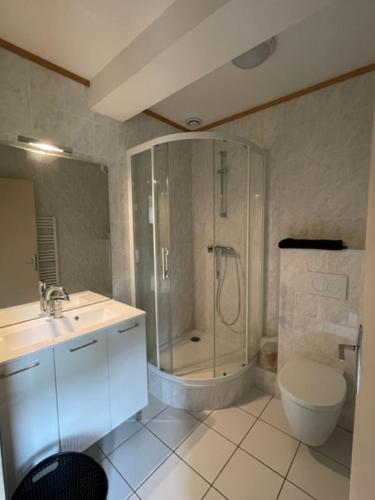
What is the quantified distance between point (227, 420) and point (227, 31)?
7.88 feet

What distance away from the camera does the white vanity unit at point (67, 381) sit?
1080 mm

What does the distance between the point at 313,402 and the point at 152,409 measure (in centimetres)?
121

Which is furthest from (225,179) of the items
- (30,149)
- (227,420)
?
(227,420)

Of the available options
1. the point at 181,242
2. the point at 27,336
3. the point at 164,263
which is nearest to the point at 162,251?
the point at 164,263

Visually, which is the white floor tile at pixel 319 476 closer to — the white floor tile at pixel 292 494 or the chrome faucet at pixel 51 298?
the white floor tile at pixel 292 494

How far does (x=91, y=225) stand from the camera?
182 cm

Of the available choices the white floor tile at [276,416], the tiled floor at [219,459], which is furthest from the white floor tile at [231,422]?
the white floor tile at [276,416]

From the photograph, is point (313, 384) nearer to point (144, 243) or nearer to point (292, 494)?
point (292, 494)

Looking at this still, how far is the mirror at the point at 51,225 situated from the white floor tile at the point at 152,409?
99cm

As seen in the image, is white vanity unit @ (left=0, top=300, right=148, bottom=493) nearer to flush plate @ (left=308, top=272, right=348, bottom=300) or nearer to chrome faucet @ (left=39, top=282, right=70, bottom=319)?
chrome faucet @ (left=39, top=282, right=70, bottom=319)

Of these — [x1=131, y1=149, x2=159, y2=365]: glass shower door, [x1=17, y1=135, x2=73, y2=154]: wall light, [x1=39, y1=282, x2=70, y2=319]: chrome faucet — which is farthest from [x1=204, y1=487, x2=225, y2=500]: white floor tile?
[x1=17, y1=135, x2=73, y2=154]: wall light

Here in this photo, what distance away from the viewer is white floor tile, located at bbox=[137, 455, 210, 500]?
4.08ft

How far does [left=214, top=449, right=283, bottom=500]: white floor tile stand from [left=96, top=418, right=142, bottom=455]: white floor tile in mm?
659

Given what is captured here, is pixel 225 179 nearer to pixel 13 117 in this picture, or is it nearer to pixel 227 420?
pixel 13 117
